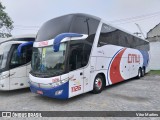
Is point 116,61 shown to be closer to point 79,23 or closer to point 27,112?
point 79,23

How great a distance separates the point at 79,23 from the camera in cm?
703

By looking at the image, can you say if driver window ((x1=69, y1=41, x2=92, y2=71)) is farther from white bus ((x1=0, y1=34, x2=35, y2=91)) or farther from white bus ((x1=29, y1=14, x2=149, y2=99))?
white bus ((x1=0, y1=34, x2=35, y2=91))

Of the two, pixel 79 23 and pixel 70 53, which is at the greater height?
pixel 79 23

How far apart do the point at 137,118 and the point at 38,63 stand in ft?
13.8

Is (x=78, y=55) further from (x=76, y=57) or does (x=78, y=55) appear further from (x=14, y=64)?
(x=14, y=64)

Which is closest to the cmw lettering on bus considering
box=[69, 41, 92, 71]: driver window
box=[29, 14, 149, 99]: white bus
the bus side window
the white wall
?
box=[29, 14, 149, 99]: white bus

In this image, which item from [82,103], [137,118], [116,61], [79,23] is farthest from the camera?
[116,61]

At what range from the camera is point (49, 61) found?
21.2 feet

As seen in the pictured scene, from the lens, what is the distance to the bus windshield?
6.22 metres

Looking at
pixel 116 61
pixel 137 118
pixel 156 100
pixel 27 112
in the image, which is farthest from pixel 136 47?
pixel 27 112

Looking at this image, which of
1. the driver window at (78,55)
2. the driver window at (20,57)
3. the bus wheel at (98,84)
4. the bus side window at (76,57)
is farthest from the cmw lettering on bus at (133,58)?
the driver window at (20,57)

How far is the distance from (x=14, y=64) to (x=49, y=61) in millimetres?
2786

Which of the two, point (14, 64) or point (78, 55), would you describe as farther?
point (14, 64)

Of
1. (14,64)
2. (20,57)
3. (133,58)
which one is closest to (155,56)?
(133,58)
